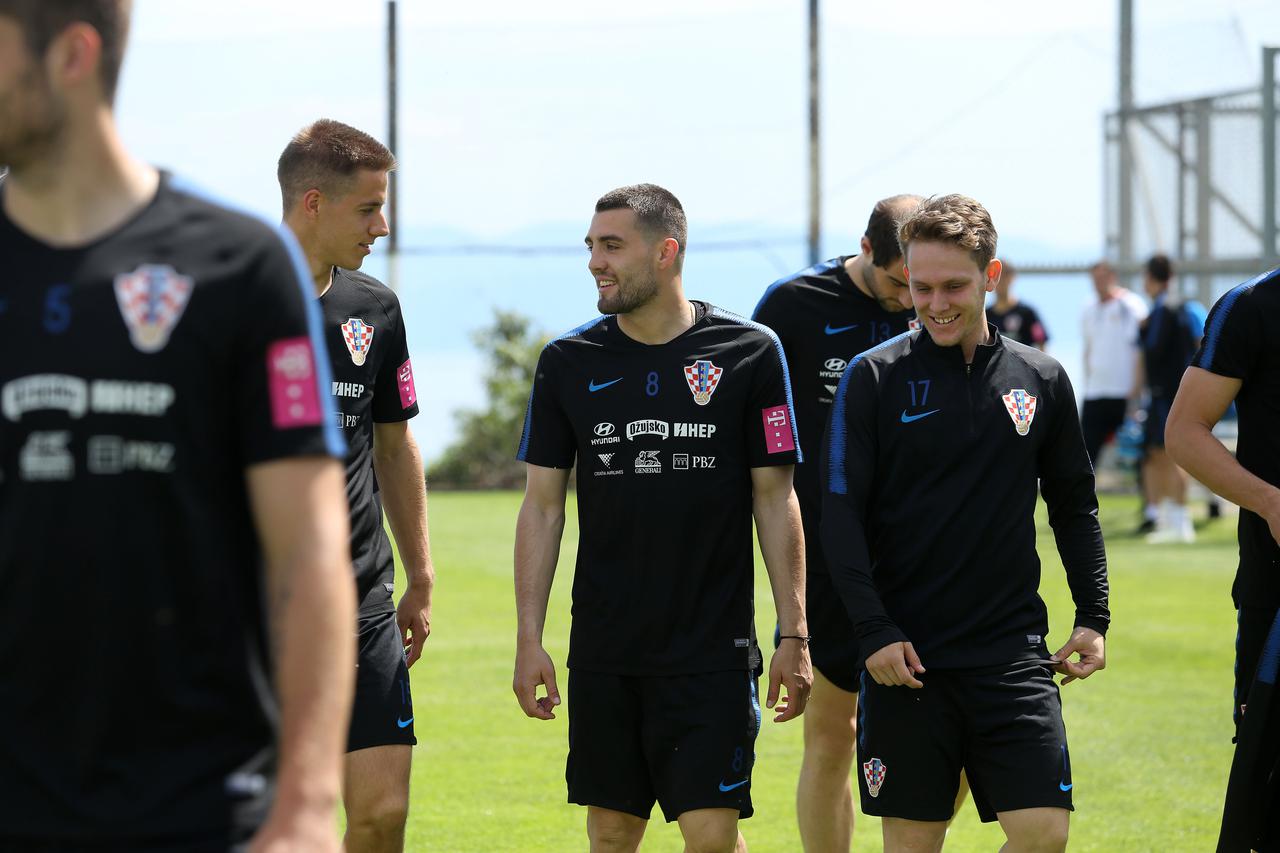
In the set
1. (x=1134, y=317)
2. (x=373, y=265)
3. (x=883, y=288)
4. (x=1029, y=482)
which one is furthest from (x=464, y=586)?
(x=373, y=265)

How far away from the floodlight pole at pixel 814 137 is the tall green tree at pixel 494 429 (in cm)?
490

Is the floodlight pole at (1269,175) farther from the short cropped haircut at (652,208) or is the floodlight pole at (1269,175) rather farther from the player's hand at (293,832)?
the player's hand at (293,832)

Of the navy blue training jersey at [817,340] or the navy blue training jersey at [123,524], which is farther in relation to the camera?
the navy blue training jersey at [817,340]

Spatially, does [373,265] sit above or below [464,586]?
above

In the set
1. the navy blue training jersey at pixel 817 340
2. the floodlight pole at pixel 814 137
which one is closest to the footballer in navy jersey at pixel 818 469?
the navy blue training jersey at pixel 817 340

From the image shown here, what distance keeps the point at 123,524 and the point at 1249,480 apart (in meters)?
3.66

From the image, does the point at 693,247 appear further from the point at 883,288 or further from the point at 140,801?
the point at 140,801

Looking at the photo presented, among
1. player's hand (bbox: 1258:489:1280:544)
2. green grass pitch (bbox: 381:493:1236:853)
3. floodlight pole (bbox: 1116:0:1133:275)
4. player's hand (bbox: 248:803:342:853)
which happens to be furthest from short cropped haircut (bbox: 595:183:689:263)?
floodlight pole (bbox: 1116:0:1133:275)

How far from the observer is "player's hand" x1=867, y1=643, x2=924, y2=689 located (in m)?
4.86

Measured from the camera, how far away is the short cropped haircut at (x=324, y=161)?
5496mm

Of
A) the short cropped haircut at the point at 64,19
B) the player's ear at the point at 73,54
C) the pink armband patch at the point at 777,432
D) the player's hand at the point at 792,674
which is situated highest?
the short cropped haircut at the point at 64,19

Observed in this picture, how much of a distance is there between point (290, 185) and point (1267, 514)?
3173 millimetres

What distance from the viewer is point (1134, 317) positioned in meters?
18.2

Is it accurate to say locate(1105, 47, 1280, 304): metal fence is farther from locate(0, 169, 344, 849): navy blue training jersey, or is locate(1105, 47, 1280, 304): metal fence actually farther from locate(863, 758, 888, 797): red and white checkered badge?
locate(0, 169, 344, 849): navy blue training jersey
